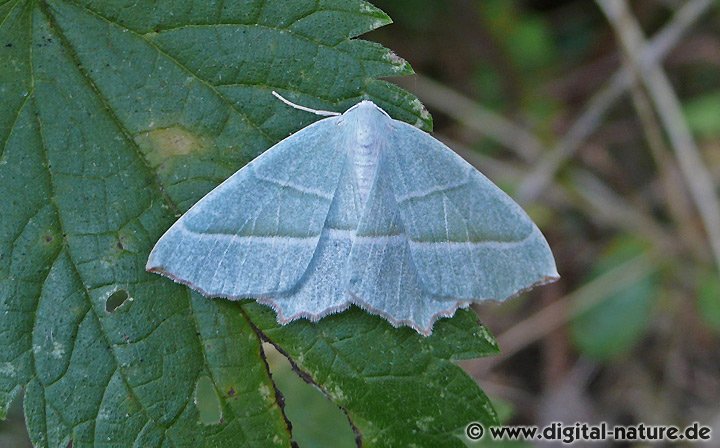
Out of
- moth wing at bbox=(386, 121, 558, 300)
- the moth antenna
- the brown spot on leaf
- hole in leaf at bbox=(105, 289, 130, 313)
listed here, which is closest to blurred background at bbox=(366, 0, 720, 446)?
moth wing at bbox=(386, 121, 558, 300)

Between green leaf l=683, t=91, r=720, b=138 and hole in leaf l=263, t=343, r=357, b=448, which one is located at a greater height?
green leaf l=683, t=91, r=720, b=138

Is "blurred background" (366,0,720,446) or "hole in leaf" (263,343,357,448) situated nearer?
"hole in leaf" (263,343,357,448)

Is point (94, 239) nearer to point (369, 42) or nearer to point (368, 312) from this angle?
point (368, 312)

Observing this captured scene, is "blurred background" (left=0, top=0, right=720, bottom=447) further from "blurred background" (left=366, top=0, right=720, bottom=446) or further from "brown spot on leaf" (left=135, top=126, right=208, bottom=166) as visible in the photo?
"brown spot on leaf" (left=135, top=126, right=208, bottom=166)

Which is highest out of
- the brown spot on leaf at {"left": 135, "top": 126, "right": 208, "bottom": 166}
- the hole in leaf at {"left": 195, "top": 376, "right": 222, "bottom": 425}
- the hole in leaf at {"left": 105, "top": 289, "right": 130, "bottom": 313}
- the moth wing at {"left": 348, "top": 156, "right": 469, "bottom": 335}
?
the brown spot on leaf at {"left": 135, "top": 126, "right": 208, "bottom": 166}

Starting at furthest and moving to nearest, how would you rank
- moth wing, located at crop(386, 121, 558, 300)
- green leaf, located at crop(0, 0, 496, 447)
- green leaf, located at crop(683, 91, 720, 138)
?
1. green leaf, located at crop(683, 91, 720, 138)
2. moth wing, located at crop(386, 121, 558, 300)
3. green leaf, located at crop(0, 0, 496, 447)

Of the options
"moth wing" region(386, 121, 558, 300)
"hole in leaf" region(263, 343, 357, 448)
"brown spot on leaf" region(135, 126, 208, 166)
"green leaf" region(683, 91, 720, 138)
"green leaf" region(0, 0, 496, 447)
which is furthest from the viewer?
"green leaf" region(683, 91, 720, 138)
